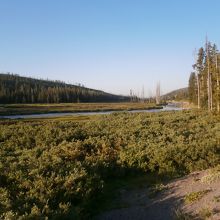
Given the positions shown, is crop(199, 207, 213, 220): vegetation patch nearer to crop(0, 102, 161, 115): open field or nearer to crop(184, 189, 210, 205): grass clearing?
crop(184, 189, 210, 205): grass clearing

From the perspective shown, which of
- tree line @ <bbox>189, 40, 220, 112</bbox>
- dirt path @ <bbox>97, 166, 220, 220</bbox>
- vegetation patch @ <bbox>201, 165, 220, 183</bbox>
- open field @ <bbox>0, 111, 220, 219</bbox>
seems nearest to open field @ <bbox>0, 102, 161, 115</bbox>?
tree line @ <bbox>189, 40, 220, 112</bbox>

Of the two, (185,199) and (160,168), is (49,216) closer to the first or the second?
(185,199)

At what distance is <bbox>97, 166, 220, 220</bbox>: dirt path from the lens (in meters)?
9.82

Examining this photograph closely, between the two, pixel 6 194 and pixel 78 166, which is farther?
pixel 78 166

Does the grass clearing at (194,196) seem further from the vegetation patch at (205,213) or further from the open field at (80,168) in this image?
the open field at (80,168)

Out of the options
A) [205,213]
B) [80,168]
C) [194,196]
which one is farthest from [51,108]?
[205,213]

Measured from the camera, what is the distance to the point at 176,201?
11109mm

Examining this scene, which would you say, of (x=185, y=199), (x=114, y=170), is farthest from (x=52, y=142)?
A: (x=185, y=199)

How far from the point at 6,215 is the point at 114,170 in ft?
24.4

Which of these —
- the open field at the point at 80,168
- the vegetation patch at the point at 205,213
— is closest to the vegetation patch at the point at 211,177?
the open field at the point at 80,168

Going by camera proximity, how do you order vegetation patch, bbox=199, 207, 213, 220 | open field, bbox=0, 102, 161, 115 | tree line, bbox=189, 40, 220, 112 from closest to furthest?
vegetation patch, bbox=199, 207, 213, 220, tree line, bbox=189, 40, 220, 112, open field, bbox=0, 102, 161, 115

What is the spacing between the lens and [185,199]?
1095cm

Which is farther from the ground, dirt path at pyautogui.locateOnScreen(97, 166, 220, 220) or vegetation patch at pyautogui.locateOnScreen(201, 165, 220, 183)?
vegetation patch at pyautogui.locateOnScreen(201, 165, 220, 183)

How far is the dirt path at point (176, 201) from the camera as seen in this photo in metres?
9.82
